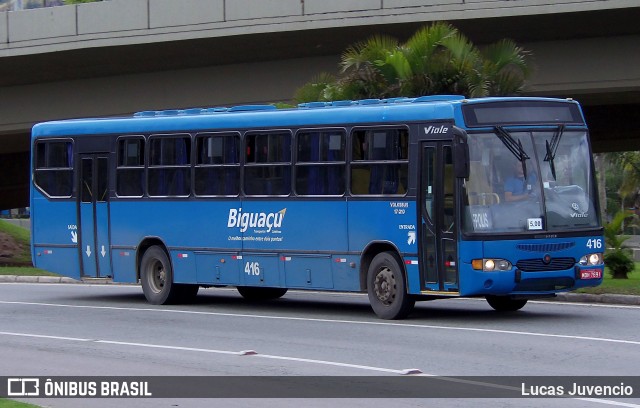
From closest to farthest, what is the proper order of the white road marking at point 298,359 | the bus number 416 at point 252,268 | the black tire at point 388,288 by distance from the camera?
the white road marking at point 298,359 → the black tire at point 388,288 → the bus number 416 at point 252,268

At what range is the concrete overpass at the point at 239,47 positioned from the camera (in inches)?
1123

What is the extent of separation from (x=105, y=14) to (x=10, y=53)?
308cm

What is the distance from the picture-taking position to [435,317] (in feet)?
61.1

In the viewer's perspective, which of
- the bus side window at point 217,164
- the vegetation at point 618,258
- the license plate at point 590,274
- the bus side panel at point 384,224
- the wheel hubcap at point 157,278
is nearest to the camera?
the license plate at point 590,274

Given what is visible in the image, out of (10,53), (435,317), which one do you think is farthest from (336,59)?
(435,317)

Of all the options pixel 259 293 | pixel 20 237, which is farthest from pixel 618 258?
pixel 20 237

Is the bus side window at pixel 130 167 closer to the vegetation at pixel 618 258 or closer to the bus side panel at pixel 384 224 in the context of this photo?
the bus side panel at pixel 384 224

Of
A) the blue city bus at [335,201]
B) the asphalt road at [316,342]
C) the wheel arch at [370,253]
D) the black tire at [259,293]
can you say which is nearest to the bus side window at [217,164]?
the blue city bus at [335,201]

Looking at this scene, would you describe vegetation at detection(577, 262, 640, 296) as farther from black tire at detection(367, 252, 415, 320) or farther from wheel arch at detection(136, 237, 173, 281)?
wheel arch at detection(136, 237, 173, 281)

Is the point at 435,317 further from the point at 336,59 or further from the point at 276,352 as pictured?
the point at 336,59

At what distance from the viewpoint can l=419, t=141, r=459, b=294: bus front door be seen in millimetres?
17172

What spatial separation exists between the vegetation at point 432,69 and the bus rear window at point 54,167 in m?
5.98

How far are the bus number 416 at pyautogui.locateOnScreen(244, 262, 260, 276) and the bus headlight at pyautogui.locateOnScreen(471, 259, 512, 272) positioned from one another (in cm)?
462

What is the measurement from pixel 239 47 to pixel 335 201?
13.6 m
